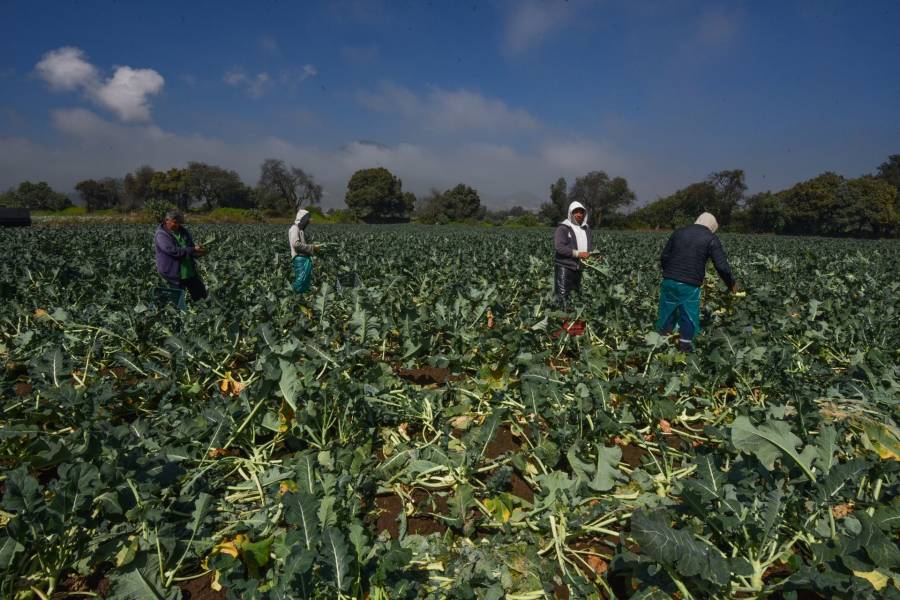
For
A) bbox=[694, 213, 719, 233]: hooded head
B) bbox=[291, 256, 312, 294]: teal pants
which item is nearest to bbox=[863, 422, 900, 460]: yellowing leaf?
bbox=[694, 213, 719, 233]: hooded head

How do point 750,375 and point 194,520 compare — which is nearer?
point 194,520

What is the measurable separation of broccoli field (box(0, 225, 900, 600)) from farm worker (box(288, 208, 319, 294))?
2.09m

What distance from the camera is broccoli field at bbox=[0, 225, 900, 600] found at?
1.83 metres

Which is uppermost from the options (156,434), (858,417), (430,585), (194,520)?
(858,417)

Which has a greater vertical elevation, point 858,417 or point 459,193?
point 459,193

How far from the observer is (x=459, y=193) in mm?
91625

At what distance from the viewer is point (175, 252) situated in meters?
5.84

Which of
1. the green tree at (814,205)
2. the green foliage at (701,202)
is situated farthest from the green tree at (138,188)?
the green tree at (814,205)

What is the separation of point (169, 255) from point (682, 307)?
6757 millimetres

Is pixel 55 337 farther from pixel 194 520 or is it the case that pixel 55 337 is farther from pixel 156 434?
pixel 194 520

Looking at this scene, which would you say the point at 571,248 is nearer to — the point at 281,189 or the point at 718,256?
the point at 718,256

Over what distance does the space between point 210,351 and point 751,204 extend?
87.5 metres

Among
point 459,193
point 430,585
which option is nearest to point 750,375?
point 430,585

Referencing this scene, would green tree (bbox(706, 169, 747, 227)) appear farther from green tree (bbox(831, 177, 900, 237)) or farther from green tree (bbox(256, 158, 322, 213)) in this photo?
green tree (bbox(256, 158, 322, 213))
